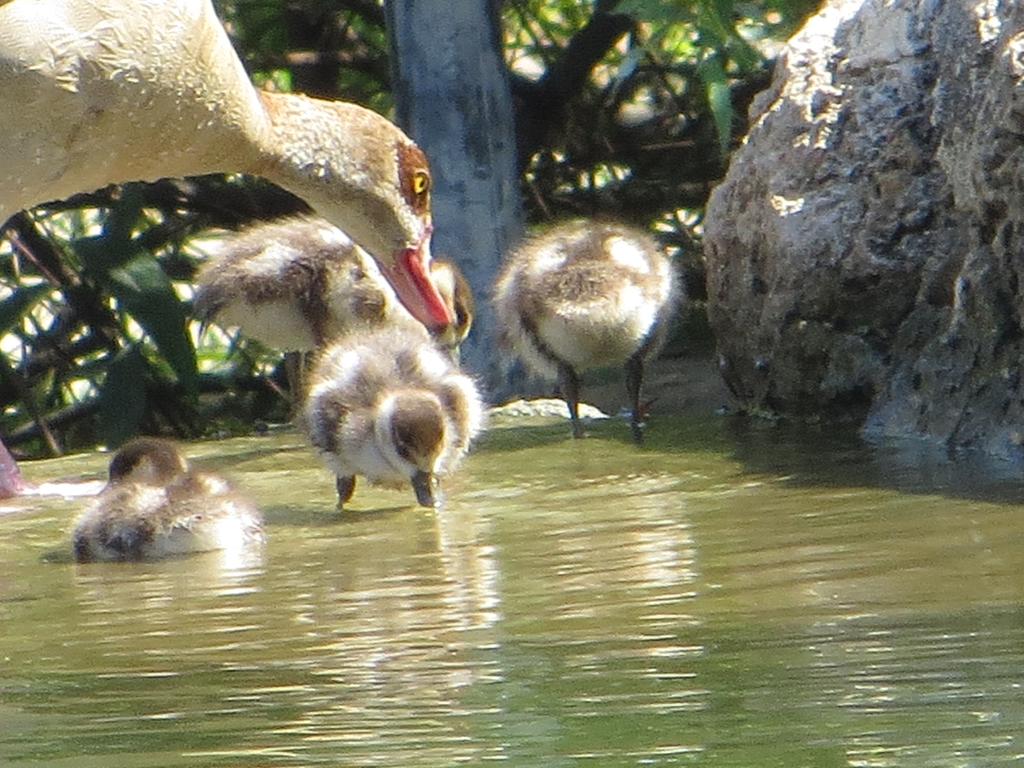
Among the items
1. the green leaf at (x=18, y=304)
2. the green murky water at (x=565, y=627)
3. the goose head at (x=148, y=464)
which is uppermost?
the green leaf at (x=18, y=304)

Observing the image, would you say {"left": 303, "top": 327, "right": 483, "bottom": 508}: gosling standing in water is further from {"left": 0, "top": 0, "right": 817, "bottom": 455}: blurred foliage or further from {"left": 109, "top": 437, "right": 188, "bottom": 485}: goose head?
{"left": 0, "top": 0, "right": 817, "bottom": 455}: blurred foliage

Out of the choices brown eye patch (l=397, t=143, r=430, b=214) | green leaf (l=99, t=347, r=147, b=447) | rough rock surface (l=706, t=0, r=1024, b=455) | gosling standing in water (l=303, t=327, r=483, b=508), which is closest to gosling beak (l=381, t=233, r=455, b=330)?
brown eye patch (l=397, t=143, r=430, b=214)

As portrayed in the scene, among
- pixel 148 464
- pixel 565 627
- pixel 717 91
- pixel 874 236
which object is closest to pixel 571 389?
pixel 874 236

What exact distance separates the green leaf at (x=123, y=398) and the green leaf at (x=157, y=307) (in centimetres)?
23

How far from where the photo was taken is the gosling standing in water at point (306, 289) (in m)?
8.00

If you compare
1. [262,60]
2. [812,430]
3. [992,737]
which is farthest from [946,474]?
[262,60]

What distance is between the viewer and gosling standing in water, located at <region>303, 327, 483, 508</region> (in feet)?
19.8

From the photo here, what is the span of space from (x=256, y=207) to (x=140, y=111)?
13.1 feet

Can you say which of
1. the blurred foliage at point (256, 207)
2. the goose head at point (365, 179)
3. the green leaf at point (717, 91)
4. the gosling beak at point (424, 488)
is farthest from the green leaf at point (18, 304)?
the gosling beak at point (424, 488)

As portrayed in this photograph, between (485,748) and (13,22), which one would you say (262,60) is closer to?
(13,22)

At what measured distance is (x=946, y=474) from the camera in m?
5.73

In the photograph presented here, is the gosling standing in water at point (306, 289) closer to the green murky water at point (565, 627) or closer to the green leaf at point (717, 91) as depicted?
the green leaf at point (717, 91)

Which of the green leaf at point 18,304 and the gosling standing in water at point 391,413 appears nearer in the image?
the gosling standing in water at point 391,413

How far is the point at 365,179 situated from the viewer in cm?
727
